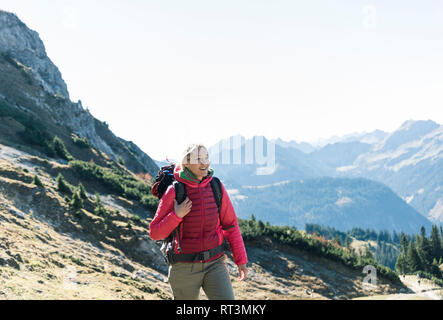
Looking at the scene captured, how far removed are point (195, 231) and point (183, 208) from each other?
551 mm

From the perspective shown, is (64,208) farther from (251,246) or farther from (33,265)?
(251,246)

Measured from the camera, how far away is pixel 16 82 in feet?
219

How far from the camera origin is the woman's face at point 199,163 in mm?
5969

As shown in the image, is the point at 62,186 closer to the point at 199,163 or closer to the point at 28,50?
the point at 199,163

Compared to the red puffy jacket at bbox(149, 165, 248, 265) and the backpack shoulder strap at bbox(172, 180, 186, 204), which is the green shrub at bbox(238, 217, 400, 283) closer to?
the red puffy jacket at bbox(149, 165, 248, 265)

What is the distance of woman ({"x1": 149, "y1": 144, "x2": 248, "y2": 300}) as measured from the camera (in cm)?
593

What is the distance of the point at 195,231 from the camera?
6043 mm

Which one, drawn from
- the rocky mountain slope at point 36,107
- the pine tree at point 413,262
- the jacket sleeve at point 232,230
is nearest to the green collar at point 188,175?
the jacket sleeve at point 232,230

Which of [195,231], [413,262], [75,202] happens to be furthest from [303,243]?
[413,262]

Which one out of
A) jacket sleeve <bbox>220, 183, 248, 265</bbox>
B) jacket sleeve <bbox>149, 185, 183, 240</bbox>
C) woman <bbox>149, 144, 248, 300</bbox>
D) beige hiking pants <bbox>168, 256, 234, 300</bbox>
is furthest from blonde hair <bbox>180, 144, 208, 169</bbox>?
beige hiking pants <bbox>168, 256, 234, 300</bbox>

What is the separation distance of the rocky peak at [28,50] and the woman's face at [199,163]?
270 ft

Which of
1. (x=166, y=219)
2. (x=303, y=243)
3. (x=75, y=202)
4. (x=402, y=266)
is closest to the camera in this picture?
(x=166, y=219)

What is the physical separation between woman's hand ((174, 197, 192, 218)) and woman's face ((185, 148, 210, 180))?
49cm
